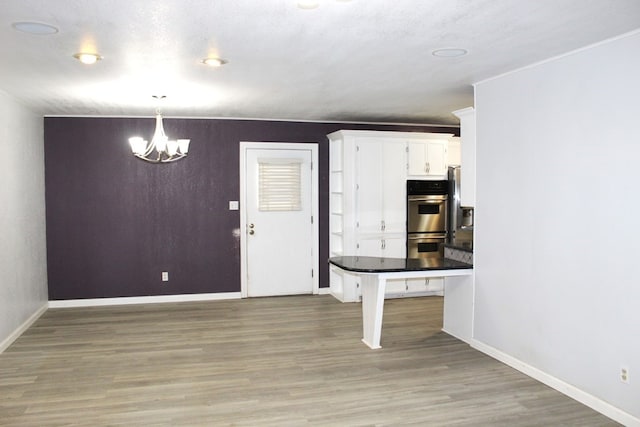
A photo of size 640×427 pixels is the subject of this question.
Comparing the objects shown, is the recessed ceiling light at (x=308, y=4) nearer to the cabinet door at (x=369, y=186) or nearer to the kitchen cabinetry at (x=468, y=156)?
the kitchen cabinetry at (x=468, y=156)

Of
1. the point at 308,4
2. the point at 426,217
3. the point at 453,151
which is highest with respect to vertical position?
the point at 308,4

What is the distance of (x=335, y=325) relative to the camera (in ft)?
18.6

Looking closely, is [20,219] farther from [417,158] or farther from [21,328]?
[417,158]

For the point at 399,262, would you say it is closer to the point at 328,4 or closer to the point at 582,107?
the point at 582,107

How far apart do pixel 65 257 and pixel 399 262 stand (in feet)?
14.2

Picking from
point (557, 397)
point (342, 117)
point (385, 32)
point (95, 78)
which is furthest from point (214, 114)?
point (557, 397)

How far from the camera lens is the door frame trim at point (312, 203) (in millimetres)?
7023

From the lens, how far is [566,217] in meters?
3.68

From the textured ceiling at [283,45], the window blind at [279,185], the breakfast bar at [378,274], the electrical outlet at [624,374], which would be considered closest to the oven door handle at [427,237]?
Result: the window blind at [279,185]

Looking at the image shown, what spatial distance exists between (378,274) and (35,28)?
3177 mm

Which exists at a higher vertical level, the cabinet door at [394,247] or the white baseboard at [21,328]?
the cabinet door at [394,247]

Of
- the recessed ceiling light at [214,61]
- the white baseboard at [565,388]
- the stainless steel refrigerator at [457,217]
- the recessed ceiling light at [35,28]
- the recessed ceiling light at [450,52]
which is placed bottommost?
the white baseboard at [565,388]

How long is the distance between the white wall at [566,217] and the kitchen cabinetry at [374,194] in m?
2.18

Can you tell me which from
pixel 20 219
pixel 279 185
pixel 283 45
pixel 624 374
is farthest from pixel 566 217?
pixel 20 219
